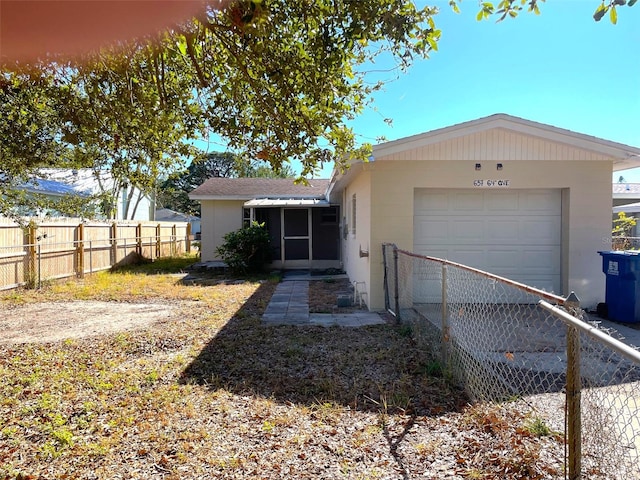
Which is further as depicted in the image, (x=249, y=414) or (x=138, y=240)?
(x=138, y=240)

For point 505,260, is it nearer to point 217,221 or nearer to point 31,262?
point 31,262

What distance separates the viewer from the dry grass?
2.87 m

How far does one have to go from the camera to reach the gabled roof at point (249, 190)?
16.6 m

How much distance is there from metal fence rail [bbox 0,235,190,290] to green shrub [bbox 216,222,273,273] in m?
4.41

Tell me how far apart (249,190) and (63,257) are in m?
7.47

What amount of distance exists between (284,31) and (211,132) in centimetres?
198

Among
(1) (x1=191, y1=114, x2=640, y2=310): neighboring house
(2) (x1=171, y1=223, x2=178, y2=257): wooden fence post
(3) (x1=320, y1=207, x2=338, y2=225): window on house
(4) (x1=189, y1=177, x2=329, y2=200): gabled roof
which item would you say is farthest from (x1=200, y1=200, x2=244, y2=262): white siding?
(1) (x1=191, y1=114, x2=640, y2=310): neighboring house

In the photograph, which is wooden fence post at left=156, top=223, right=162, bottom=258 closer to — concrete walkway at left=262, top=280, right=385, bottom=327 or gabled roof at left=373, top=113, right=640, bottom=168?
concrete walkway at left=262, top=280, right=385, bottom=327

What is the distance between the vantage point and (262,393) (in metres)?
4.16

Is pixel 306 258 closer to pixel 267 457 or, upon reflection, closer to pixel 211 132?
pixel 211 132

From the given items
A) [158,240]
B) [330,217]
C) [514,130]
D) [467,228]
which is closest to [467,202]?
[467,228]

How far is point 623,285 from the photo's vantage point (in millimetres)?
6637

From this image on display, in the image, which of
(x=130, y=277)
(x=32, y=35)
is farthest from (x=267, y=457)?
(x=130, y=277)

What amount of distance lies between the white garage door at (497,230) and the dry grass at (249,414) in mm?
2496
